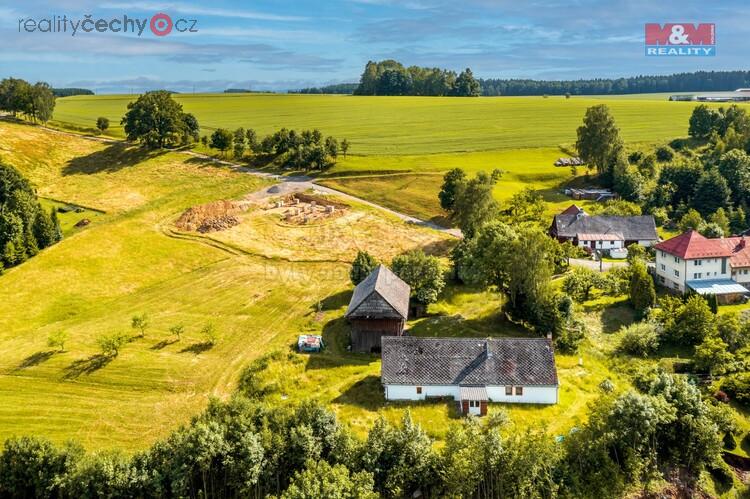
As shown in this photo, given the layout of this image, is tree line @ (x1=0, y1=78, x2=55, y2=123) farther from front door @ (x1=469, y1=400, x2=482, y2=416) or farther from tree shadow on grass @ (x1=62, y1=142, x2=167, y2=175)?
front door @ (x1=469, y1=400, x2=482, y2=416)

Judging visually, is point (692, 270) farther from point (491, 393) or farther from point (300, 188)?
point (300, 188)

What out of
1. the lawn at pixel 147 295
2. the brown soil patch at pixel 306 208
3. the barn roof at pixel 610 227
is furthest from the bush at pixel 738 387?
the brown soil patch at pixel 306 208

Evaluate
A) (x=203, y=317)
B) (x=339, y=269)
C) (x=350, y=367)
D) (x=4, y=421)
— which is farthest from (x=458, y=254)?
(x=4, y=421)

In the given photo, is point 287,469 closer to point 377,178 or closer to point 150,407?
point 150,407

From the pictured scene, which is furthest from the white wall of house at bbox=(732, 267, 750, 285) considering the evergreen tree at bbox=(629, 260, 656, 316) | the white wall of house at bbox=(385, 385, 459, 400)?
the white wall of house at bbox=(385, 385, 459, 400)

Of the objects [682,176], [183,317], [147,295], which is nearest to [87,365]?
[183,317]

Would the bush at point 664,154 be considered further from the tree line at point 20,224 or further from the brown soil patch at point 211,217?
the tree line at point 20,224
